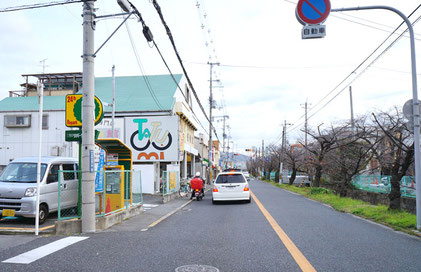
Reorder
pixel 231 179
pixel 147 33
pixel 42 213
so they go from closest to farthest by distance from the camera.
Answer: pixel 42 213
pixel 147 33
pixel 231 179

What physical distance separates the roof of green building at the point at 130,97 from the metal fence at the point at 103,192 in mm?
15342

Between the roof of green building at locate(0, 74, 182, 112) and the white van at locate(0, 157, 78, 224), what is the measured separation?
15.7 m

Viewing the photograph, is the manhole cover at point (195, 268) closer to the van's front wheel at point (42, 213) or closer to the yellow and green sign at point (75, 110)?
the yellow and green sign at point (75, 110)

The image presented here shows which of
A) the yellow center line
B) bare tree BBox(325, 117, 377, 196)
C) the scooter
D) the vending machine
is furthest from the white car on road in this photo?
bare tree BBox(325, 117, 377, 196)

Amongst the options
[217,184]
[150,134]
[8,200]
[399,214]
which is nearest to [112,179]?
[8,200]

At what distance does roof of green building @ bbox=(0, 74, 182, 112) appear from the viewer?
27109mm

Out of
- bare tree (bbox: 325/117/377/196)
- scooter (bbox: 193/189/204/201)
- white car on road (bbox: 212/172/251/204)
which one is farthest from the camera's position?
bare tree (bbox: 325/117/377/196)

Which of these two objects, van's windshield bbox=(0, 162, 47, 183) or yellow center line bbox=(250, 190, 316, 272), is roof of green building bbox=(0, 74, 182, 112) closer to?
van's windshield bbox=(0, 162, 47, 183)

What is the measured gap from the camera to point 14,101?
30.0 meters

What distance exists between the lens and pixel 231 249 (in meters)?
6.42

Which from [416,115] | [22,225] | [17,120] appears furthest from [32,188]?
[17,120]

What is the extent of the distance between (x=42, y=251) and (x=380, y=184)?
1877 centimetres

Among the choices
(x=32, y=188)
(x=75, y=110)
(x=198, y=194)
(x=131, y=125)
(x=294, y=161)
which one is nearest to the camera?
(x=32, y=188)

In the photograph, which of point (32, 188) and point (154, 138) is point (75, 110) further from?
point (154, 138)
